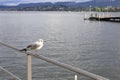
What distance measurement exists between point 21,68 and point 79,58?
7800mm

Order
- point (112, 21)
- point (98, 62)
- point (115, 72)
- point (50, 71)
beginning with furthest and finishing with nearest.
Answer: point (112, 21) < point (98, 62) < point (115, 72) < point (50, 71)

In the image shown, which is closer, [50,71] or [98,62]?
[50,71]

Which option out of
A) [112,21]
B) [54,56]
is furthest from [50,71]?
[112,21]

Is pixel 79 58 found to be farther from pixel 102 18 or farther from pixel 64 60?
pixel 102 18

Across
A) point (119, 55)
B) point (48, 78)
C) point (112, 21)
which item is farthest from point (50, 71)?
point (112, 21)

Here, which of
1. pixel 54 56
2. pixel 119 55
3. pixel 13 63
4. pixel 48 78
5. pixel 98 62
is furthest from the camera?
pixel 119 55

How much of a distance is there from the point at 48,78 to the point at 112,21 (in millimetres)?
87572

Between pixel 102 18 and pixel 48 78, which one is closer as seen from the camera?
pixel 48 78

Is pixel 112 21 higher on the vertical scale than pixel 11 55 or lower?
lower

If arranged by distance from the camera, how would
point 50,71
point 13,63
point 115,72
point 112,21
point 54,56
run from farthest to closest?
1. point 112,21
2. point 54,56
3. point 13,63
4. point 115,72
5. point 50,71

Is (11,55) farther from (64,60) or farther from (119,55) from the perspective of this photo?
(119,55)

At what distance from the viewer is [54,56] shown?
30.4m

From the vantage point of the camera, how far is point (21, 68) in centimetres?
2275

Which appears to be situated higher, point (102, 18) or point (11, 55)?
point (11, 55)
